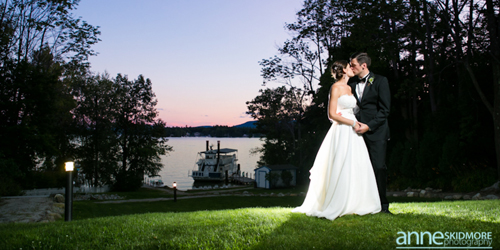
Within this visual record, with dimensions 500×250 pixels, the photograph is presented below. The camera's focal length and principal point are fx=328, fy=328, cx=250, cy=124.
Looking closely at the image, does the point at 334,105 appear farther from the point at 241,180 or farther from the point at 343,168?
the point at 241,180

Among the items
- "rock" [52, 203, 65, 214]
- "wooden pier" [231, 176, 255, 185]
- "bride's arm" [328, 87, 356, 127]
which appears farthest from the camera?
"wooden pier" [231, 176, 255, 185]

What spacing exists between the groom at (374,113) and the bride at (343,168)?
0.15m

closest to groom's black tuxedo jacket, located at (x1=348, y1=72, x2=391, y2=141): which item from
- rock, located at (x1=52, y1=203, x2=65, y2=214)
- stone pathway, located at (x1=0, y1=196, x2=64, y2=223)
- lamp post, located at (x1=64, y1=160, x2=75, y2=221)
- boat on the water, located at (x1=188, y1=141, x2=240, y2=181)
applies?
lamp post, located at (x1=64, y1=160, x2=75, y2=221)

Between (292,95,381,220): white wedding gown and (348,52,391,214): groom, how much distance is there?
0.53 feet

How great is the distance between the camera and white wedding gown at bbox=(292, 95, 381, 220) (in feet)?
16.3

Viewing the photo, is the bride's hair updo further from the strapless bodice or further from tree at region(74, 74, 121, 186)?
tree at region(74, 74, 121, 186)

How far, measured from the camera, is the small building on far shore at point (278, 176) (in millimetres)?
32531

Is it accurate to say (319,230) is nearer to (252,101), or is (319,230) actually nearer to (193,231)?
(193,231)

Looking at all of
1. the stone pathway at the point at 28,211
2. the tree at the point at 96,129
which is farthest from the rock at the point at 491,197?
the tree at the point at 96,129

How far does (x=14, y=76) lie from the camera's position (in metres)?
Result: 21.1

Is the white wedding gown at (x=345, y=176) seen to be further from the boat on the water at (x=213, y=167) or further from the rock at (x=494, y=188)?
the boat on the water at (x=213, y=167)

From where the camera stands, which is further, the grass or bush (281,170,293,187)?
bush (281,170,293,187)

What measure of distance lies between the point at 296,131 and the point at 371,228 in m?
34.3

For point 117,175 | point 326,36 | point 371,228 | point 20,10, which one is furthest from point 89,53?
point 371,228
